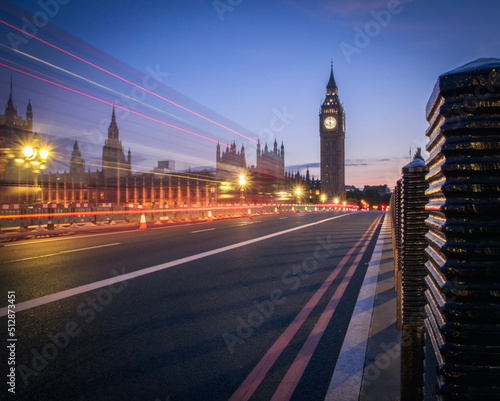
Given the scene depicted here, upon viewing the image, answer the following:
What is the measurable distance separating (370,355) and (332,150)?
5467 inches

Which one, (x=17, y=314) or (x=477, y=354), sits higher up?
(x=477, y=354)

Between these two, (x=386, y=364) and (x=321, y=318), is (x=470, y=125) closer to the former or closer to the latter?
(x=386, y=364)

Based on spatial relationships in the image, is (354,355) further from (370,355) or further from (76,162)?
(76,162)

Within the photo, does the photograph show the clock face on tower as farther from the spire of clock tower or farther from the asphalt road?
the asphalt road

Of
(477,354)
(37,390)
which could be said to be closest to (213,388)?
(37,390)

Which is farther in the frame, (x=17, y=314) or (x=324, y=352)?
(x=17, y=314)

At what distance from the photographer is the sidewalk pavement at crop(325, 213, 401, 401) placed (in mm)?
2508

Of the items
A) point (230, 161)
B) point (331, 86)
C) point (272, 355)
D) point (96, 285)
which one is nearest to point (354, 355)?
point (272, 355)

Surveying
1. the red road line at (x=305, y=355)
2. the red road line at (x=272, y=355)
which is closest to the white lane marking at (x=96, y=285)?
the red road line at (x=272, y=355)

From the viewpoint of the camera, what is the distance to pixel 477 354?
0.85 m

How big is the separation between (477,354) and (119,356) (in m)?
3.09

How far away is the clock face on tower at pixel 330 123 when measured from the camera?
13850 cm

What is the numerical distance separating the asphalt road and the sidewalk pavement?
5.2 inches

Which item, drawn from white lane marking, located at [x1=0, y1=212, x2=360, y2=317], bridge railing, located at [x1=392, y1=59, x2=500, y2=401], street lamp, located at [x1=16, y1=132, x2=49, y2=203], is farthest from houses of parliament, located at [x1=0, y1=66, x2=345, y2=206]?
bridge railing, located at [x1=392, y1=59, x2=500, y2=401]
